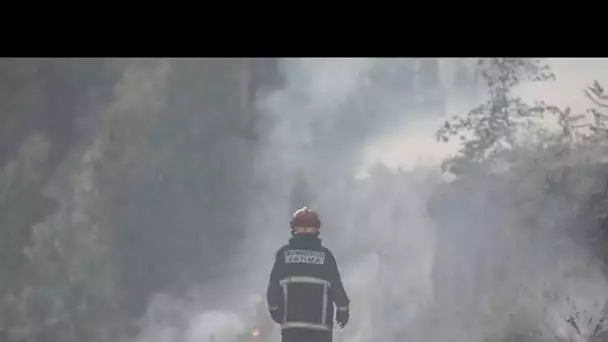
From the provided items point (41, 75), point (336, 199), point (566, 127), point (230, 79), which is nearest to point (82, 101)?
point (41, 75)

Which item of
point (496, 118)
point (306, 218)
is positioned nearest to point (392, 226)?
point (306, 218)

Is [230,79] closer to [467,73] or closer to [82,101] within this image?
[82,101]

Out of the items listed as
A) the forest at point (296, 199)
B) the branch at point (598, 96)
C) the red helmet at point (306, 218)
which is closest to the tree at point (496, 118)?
the forest at point (296, 199)

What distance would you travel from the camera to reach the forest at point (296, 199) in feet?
7.18

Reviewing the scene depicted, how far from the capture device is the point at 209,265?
222 centimetres

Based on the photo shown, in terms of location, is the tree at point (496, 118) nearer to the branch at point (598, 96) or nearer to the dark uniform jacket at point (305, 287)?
the branch at point (598, 96)

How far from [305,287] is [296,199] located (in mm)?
257

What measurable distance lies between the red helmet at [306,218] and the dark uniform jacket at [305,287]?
36 mm

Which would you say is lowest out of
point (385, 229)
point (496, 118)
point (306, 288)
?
point (306, 288)

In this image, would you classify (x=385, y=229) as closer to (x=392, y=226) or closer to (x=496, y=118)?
(x=392, y=226)

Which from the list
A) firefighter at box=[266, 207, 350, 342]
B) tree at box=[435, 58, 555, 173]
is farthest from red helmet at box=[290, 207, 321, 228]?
tree at box=[435, 58, 555, 173]

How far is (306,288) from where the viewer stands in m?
2.21

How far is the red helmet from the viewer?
223 cm

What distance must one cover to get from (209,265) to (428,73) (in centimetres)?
86
